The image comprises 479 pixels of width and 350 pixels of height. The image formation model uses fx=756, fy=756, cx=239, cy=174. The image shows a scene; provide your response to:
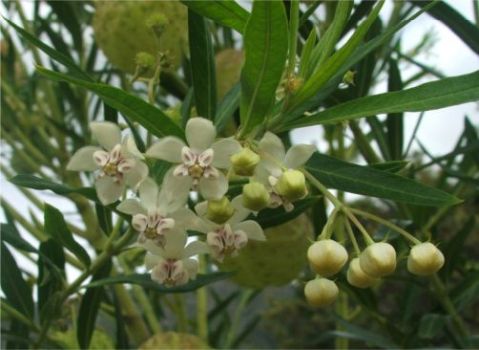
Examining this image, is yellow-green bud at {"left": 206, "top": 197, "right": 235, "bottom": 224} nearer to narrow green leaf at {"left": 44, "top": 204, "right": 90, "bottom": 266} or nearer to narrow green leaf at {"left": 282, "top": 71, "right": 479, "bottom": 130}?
narrow green leaf at {"left": 282, "top": 71, "right": 479, "bottom": 130}

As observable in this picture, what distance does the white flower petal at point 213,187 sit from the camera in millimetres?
536

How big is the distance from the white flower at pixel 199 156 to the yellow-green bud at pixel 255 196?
0.02m

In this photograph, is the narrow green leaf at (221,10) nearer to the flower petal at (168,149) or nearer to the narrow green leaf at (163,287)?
the flower petal at (168,149)

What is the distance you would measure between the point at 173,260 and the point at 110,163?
0.38 feet

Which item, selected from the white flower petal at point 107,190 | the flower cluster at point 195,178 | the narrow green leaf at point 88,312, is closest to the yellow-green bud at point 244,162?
the flower cluster at point 195,178

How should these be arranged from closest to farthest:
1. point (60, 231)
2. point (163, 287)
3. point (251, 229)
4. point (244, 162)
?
1. point (244, 162)
2. point (251, 229)
3. point (60, 231)
4. point (163, 287)

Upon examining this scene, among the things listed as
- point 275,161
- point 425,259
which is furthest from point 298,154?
point 425,259

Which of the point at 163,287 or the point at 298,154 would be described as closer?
the point at 298,154

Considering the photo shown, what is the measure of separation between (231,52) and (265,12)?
60 centimetres

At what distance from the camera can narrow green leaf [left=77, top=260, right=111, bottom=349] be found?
0.92 meters

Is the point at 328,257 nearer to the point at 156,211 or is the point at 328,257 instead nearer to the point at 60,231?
the point at 156,211

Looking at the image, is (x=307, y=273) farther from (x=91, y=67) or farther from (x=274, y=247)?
(x=91, y=67)

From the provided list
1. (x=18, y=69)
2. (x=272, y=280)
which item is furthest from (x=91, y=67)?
(x=272, y=280)

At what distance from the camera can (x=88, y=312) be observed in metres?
0.93
